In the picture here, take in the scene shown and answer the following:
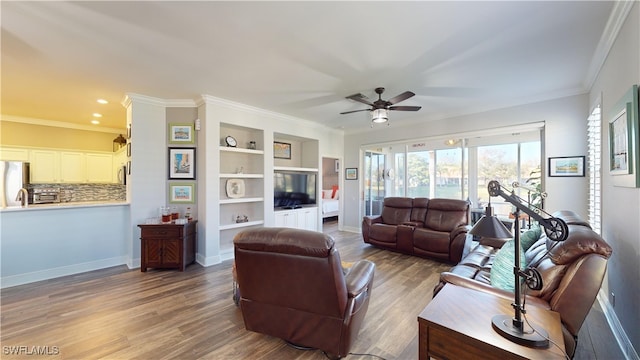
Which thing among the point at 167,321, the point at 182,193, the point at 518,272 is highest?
the point at 182,193

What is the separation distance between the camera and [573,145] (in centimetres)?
386

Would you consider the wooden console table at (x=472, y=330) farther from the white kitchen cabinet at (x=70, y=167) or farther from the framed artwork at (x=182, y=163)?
the white kitchen cabinet at (x=70, y=167)

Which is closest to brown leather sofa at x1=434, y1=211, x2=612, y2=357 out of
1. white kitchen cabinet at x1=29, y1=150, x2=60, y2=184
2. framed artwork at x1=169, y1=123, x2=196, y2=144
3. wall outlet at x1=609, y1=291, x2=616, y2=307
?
wall outlet at x1=609, y1=291, x2=616, y2=307

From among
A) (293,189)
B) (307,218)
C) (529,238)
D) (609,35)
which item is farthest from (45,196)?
(609,35)

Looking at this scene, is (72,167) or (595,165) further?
(72,167)

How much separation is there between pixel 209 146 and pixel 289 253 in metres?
3.05

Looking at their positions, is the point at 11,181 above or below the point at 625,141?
below

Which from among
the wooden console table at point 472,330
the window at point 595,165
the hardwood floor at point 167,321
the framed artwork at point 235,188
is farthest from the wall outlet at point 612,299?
the framed artwork at point 235,188

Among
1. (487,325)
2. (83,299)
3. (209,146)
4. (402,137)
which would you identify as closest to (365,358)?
(487,325)

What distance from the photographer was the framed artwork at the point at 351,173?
6688mm

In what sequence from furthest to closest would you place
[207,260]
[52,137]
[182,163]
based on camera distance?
[52,137]
[182,163]
[207,260]

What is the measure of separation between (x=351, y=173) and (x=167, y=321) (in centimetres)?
515

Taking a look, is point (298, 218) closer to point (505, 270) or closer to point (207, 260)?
point (207, 260)

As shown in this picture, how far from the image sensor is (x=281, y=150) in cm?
600
